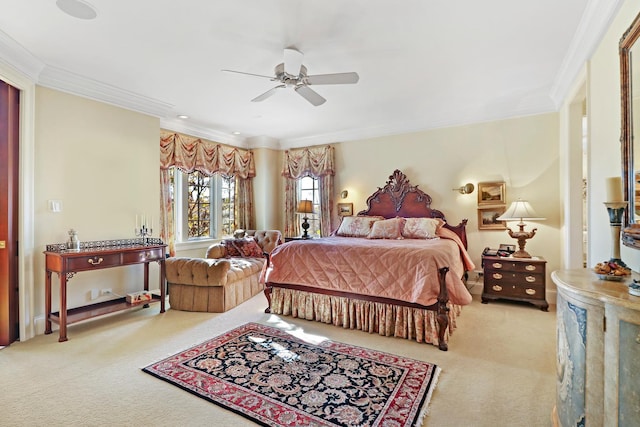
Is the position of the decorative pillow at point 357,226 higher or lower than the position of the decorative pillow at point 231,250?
higher

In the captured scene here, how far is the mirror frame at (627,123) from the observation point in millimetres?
1776

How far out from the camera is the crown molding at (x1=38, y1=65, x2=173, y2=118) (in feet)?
10.9

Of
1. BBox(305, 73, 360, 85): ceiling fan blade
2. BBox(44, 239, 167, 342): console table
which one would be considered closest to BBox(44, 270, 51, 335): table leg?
BBox(44, 239, 167, 342): console table

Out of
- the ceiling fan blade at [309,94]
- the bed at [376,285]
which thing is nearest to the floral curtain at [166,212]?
the bed at [376,285]

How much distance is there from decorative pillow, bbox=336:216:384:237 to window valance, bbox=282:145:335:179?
4.10 feet

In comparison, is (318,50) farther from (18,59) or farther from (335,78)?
(18,59)

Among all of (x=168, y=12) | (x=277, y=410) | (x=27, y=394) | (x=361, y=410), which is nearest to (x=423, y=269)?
(x=361, y=410)

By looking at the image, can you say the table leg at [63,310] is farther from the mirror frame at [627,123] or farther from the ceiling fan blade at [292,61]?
the mirror frame at [627,123]

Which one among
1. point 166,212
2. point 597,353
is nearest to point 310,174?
point 166,212

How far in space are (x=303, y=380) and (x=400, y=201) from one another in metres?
3.65

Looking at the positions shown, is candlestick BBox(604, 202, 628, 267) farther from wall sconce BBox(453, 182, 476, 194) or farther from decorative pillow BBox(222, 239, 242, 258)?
decorative pillow BBox(222, 239, 242, 258)

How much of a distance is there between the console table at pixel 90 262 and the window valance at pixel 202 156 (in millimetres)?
1567

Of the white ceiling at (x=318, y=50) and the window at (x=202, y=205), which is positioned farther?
the window at (x=202, y=205)

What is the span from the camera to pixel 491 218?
15.4ft
